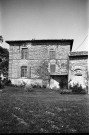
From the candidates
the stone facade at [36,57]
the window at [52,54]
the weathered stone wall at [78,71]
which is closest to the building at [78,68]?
the weathered stone wall at [78,71]

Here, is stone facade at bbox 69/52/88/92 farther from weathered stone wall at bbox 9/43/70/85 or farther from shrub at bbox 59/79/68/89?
weathered stone wall at bbox 9/43/70/85

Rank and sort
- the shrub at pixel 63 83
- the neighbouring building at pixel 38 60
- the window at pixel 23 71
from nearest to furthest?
the shrub at pixel 63 83, the neighbouring building at pixel 38 60, the window at pixel 23 71

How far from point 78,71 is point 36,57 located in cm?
724

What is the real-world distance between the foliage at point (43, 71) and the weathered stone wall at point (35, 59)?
480 mm

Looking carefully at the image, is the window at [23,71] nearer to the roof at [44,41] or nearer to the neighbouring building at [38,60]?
the neighbouring building at [38,60]

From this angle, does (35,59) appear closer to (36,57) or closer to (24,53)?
(36,57)

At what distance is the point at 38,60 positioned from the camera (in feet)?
73.4

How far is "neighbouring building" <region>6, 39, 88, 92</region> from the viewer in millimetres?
21672

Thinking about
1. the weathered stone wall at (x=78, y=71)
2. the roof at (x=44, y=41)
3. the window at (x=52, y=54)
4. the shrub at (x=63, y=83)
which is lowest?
the shrub at (x=63, y=83)

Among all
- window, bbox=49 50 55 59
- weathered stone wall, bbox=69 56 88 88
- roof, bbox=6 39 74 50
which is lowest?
weathered stone wall, bbox=69 56 88 88

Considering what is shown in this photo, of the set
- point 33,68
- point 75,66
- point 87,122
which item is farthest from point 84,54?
point 87,122

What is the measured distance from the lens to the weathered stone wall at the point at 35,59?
21.8 m

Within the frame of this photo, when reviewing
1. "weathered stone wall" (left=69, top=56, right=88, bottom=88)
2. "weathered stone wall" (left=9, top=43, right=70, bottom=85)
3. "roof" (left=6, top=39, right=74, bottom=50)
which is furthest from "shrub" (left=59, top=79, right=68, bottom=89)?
"roof" (left=6, top=39, right=74, bottom=50)

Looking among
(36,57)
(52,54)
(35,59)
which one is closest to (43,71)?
(35,59)
